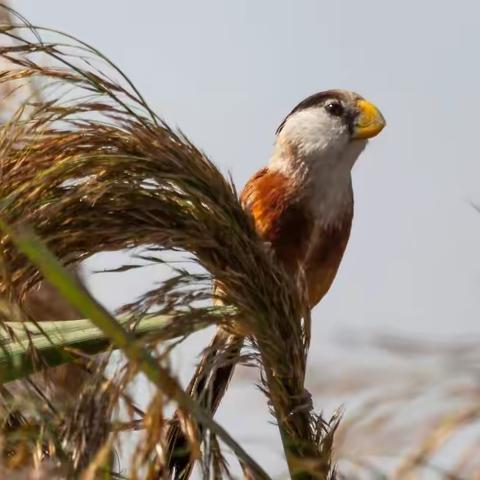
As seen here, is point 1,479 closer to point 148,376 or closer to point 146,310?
point 148,376

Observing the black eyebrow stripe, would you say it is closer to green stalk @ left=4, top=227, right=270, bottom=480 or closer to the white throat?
the white throat

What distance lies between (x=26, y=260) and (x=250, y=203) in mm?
1614

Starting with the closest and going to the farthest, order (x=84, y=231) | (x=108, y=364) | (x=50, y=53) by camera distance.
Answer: (x=108, y=364), (x=84, y=231), (x=50, y=53)

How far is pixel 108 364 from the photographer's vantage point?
1315mm

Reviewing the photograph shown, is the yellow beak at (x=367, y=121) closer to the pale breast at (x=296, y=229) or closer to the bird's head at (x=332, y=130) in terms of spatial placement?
the bird's head at (x=332, y=130)

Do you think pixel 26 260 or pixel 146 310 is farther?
pixel 26 260

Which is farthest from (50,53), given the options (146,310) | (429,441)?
(429,441)

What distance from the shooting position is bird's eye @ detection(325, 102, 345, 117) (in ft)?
10.9

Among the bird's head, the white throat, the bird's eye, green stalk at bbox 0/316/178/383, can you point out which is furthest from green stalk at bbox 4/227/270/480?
the bird's eye

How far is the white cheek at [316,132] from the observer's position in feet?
10.7

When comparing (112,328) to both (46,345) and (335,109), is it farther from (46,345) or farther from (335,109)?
(335,109)

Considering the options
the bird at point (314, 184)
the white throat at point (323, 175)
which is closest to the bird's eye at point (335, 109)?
the bird at point (314, 184)

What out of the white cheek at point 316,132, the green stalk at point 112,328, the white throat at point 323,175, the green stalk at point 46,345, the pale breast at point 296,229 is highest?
the white cheek at point 316,132

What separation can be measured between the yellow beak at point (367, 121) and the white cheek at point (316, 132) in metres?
0.04
